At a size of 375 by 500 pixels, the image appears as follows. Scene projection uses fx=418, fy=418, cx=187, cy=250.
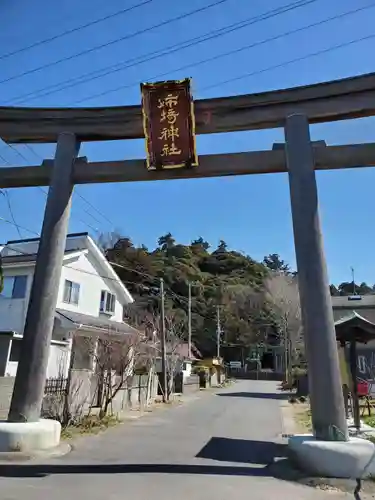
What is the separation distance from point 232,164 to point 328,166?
197 centimetres

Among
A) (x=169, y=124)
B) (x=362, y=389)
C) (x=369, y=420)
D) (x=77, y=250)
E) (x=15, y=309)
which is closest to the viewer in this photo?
(x=169, y=124)

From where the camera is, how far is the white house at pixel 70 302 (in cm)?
1945

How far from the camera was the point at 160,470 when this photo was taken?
6.91 metres

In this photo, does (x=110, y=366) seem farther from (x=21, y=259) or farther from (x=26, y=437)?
(x=21, y=259)

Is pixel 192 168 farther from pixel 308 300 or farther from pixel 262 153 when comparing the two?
pixel 308 300

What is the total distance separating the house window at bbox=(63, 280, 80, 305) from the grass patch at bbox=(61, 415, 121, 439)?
11522 mm

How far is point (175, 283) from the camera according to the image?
65312mm

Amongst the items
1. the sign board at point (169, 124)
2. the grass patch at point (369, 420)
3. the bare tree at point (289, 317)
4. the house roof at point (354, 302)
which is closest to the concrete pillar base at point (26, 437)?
the sign board at point (169, 124)

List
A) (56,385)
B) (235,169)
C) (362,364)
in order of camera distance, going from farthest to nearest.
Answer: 1. (362,364)
2. (56,385)
3. (235,169)

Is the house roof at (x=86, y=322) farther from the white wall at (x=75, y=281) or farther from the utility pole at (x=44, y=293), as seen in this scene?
the utility pole at (x=44, y=293)

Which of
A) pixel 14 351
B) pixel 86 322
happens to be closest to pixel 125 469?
pixel 14 351

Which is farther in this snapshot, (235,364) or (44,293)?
(235,364)

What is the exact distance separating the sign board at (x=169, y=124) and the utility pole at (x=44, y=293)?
1.86m

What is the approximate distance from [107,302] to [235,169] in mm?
20551
